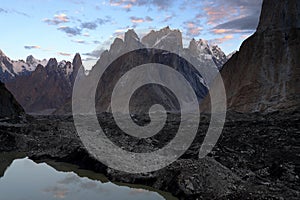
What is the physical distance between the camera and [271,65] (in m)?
78.9

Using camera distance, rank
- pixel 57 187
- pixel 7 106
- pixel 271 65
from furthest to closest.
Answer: pixel 271 65 → pixel 7 106 → pixel 57 187

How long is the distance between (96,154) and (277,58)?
56975 millimetres

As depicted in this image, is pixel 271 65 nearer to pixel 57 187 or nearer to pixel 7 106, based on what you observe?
pixel 7 106

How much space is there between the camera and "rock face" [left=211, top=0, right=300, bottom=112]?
73250 millimetres

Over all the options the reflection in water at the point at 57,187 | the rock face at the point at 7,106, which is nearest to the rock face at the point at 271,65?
the rock face at the point at 7,106

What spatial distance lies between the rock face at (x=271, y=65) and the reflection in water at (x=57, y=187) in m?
51.7

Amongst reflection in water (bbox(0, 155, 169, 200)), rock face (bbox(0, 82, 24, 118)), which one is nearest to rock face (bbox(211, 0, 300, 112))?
rock face (bbox(0, 82, 24, 118))

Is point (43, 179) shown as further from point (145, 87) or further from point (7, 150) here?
point (145, 87)

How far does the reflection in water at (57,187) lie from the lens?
81.0 ft

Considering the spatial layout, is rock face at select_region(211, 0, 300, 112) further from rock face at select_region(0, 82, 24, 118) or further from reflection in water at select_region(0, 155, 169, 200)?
reflection in water at select_region(0, 155, 169, 200)

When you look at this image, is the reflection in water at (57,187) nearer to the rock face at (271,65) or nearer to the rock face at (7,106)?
the rock face at (7,106)

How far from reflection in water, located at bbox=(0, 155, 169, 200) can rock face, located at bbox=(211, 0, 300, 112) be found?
51.7 meters

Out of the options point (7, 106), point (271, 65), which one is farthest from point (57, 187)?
point (271, 65)

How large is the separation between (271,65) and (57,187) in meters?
64.5
